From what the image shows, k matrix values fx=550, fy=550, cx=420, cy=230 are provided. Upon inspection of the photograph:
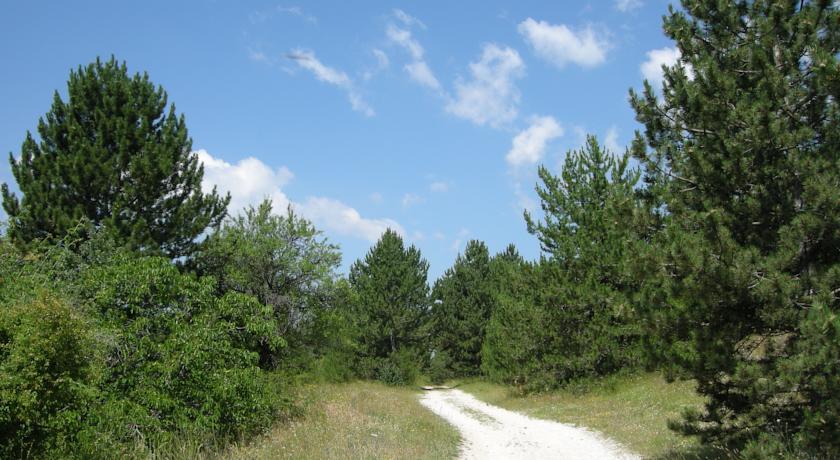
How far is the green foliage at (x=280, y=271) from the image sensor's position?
882 inches

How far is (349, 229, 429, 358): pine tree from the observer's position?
42906 millimetres

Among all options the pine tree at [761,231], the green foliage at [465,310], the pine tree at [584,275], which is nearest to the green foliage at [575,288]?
the pine tree at [584,275]

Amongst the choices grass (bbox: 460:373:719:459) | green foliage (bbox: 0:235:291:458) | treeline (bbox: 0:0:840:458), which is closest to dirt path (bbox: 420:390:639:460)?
grass (bbox: 460:373:719:459)

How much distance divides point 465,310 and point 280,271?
99.1 feet

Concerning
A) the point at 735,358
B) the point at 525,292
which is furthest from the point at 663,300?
the point at 525,292

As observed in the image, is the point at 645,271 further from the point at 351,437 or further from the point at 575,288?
the point at 575,288

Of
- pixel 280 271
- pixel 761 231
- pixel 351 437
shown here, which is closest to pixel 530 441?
pixel 351 437

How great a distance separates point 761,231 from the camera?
7.67m

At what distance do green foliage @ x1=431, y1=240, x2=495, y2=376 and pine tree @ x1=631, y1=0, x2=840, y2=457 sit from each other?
4148cm

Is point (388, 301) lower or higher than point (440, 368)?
higher

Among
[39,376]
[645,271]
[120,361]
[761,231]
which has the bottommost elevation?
[39,376]

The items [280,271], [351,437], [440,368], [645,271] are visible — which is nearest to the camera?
[645,271]

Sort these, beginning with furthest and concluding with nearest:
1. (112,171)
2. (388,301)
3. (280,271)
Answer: (388,301), (280,271), (112,171)

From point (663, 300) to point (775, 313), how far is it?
53.7 inches
